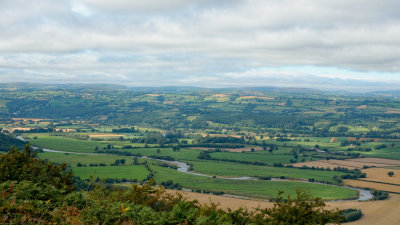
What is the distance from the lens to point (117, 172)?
10638cm

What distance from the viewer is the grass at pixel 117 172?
10021 centimetres

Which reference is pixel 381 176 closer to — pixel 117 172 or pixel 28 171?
pixel 117 172

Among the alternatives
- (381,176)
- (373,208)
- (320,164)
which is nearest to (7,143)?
(320,164)

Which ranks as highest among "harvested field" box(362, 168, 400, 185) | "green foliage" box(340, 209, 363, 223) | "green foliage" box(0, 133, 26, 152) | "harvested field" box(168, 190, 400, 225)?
"green foliage" box(340, 209, 363, 223)

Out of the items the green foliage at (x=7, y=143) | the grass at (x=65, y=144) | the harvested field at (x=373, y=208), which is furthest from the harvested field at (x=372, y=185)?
the green foliage at (x=7, y=143)

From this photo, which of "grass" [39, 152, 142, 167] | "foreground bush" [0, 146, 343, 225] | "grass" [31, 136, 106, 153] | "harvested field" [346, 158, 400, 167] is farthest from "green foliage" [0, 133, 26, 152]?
"harvested field" [346, 158, 400, 167]

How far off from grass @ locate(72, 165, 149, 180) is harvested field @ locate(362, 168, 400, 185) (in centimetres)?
6710

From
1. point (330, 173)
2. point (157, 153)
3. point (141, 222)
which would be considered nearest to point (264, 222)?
point (141, 222)

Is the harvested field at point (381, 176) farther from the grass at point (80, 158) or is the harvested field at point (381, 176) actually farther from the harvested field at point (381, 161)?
the grass at point (80, 158)

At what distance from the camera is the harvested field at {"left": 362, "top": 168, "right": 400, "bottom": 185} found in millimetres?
97731

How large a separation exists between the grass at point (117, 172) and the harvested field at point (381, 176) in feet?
220

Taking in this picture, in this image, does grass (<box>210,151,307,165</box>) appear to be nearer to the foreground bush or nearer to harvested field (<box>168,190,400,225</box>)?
harvested field (<box>168,190,400,225</box>)

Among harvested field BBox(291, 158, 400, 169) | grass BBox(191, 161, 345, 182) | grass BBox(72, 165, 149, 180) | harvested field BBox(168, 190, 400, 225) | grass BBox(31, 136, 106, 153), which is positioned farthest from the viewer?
grass BBox(31, 136, 106, 153)

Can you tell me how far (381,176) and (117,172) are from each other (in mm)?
79428
